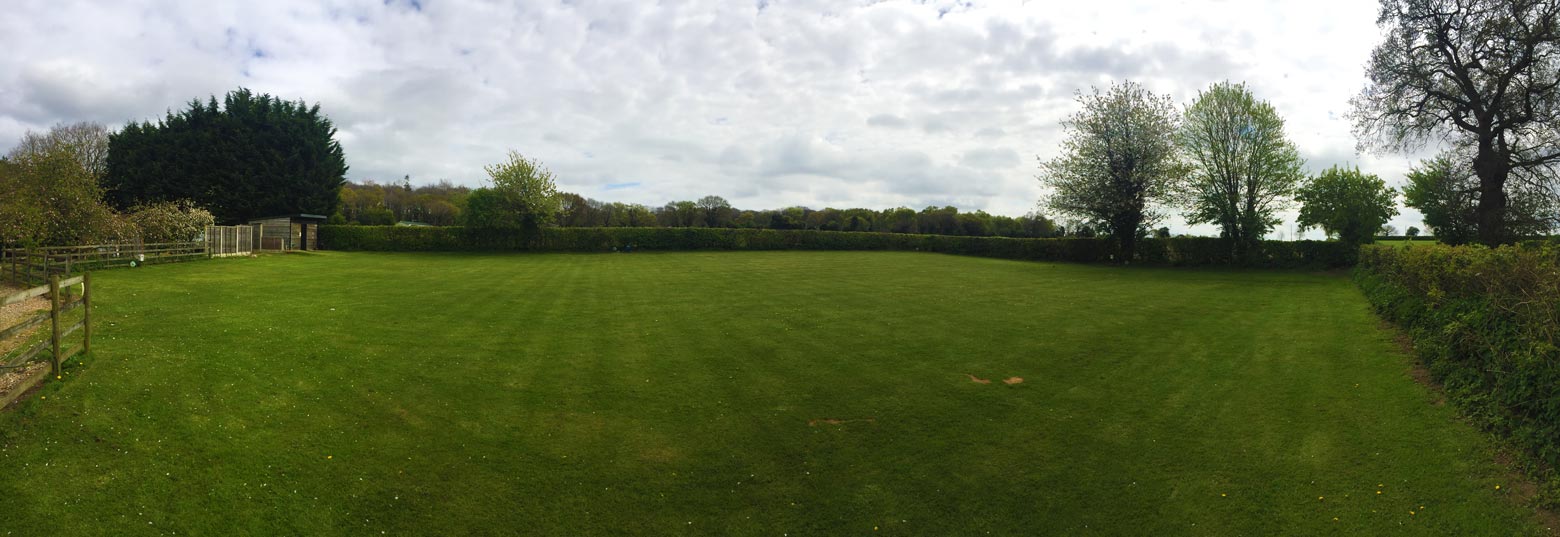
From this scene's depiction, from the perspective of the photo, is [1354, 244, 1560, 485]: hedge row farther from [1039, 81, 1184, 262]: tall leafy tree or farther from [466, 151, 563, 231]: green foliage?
[466, 151, 563, 231]: green foliage

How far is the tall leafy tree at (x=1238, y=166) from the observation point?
3703 centimetres

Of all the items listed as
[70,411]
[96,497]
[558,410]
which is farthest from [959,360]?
[70,411]

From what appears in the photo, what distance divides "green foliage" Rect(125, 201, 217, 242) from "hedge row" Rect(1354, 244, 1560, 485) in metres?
38.6

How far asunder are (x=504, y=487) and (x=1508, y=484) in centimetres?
965

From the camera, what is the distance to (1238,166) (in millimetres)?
37781

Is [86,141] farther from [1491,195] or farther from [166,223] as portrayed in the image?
[1491,195]

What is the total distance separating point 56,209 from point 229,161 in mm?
25260

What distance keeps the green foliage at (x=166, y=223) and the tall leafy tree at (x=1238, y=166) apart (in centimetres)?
5080

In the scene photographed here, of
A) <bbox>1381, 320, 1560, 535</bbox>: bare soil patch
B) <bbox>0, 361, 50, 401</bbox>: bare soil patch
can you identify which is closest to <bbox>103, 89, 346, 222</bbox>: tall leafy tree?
<bbox>0, 361, 50, 401</bbox>: bare soil patch

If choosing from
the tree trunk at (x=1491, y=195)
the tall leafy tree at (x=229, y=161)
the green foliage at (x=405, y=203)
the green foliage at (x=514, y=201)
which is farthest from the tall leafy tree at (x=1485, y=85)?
the green foliage at (x=405, y=203)

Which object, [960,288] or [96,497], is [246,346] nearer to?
[96,497]

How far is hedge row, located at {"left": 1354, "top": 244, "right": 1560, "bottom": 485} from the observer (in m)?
6.54

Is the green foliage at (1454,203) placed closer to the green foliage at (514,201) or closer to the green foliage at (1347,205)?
the green foliage at (1347,205)

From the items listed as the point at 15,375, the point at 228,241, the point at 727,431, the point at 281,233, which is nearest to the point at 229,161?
the point at 281,233
